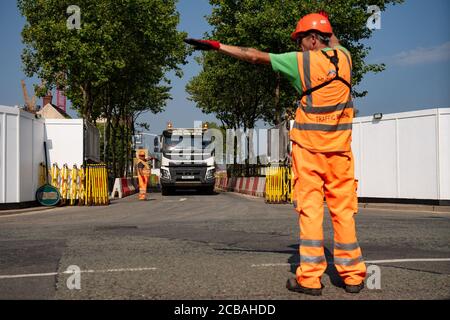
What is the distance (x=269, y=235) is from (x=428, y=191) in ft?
30.5

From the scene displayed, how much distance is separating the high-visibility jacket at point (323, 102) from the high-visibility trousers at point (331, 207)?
97 mm

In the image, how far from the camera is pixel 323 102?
159 inches

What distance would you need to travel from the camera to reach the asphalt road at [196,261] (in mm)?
3967

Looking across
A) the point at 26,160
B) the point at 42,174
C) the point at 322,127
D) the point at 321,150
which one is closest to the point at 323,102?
the point at 322,127

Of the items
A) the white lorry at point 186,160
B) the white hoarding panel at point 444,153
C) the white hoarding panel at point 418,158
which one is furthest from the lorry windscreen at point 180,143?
the white hoarding panel at point 444,153

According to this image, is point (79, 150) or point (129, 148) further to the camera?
point (129, 148)

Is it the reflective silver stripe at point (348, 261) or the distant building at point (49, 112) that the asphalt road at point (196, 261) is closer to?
the reflective silver stripe at point (348, 261)

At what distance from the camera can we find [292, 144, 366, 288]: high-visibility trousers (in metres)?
3.92

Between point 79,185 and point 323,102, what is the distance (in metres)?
14.9

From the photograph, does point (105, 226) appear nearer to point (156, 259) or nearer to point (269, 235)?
point (269, 235)

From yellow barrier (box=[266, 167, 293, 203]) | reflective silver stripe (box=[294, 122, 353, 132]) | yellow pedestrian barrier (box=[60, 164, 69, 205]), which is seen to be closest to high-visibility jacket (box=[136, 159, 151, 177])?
yellow pedestrian barrier (box=[60, 164, 69, 205])

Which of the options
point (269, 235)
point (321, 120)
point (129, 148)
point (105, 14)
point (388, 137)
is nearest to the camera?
point (321, 120)
